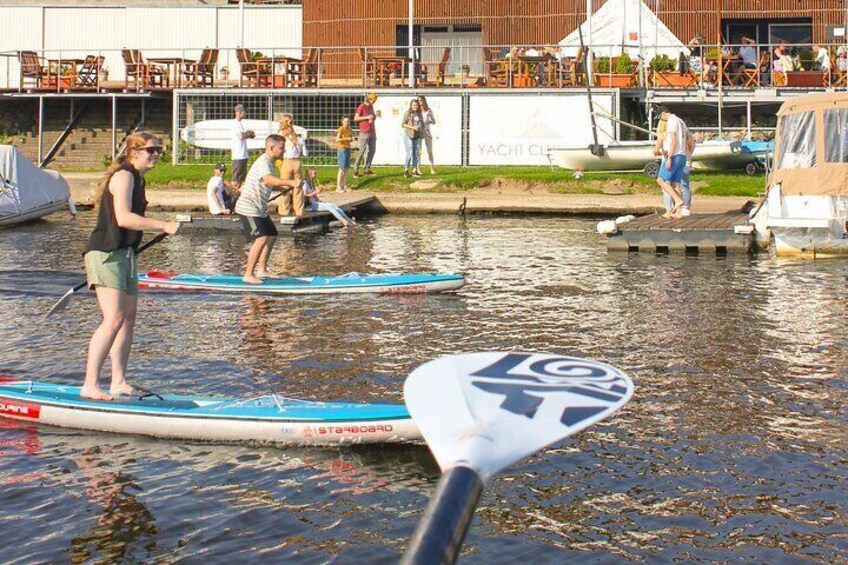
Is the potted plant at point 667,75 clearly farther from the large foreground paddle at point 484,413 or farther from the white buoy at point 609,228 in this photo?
the large foreground paddle at point 484,413

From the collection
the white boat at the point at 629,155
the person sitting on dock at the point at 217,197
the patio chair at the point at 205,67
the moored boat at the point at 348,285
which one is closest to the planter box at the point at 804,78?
the white boat at the point at 629,155

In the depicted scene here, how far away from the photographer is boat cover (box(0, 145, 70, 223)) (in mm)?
25062

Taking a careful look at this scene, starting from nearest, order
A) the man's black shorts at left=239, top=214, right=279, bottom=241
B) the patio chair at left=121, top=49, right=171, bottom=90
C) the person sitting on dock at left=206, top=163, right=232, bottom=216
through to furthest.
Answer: the man's black shorts at left=239, top=214, right=279, bottom=241 < the person sitting on dock at left=206, top=163, right=232, bottom=216 < the patio chair at left=121, top=49, right=171, bottom=90

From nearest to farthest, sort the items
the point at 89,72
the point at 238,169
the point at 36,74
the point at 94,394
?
the point at 94,394 < the point at 238,169 < the point at 89,72 < the point at 36,74

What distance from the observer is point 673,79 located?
106 feet

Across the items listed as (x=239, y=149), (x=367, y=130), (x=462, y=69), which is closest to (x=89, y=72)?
(x=367, y=130)

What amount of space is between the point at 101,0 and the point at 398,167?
514 inches

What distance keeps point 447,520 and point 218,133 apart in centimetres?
3083

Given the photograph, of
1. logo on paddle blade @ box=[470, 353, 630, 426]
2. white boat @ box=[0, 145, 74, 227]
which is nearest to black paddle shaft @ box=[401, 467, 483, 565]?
logo on paddle blade @ box=[470, 353, 630, 426]

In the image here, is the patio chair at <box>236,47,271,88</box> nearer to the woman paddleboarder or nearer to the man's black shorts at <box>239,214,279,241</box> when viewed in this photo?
the man's black shorts at <box>239,214,279,241</box>

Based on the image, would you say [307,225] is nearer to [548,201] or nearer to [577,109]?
[548,201]

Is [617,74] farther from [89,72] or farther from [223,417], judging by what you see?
[223,417]

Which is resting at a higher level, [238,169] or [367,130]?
[367,130]

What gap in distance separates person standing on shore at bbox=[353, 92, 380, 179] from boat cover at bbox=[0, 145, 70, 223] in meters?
6.80
